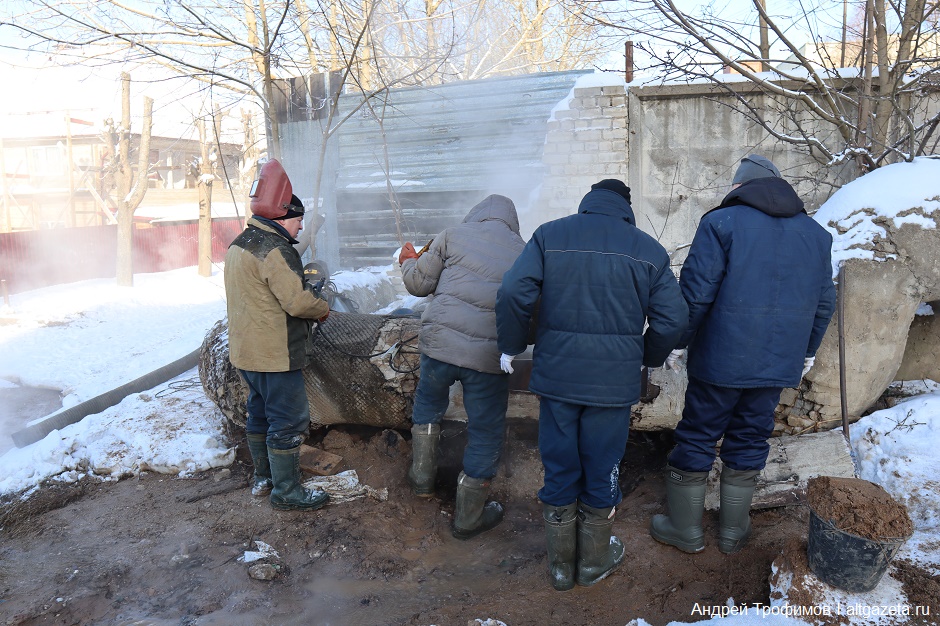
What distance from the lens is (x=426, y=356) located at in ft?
12.3

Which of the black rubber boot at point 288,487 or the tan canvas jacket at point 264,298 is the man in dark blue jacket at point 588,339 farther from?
the black rubber boot at point 288,487

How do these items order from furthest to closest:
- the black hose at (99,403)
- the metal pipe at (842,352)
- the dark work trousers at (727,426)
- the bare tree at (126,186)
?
1. the bare tree at (126,186)
2. the black hose at (99,403)
3. the metal pipe at (842,352)
4. the dark work trousers at (727,426)

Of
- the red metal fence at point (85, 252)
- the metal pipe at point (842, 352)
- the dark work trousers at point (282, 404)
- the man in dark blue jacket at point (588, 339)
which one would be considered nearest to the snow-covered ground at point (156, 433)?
the metal pipe at point (842, 352)

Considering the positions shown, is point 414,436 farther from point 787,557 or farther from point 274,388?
point 787,557

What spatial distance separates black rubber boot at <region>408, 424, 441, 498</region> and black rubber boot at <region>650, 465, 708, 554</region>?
144 centimetres

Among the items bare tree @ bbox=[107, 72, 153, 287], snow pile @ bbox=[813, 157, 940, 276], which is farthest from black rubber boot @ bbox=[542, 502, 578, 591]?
bare tree @ bbox=[107, 72, 153, 287]

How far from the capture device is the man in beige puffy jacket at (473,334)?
11.6 feet

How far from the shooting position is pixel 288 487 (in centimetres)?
380

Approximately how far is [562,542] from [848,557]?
49.0 inches

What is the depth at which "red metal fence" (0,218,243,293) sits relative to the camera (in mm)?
14695

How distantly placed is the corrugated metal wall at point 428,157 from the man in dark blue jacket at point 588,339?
5.52 meters

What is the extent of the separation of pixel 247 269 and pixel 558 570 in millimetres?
2392

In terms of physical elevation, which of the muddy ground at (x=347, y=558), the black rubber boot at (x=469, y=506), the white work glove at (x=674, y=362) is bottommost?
the muddy ground at (x=347, y=558)

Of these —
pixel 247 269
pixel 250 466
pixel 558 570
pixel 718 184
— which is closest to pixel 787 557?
pixel 558 570
